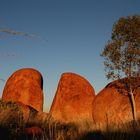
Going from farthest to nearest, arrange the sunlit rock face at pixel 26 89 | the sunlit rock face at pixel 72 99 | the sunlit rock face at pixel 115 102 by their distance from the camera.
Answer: the sunlit rock face at pixel 26 89
the sunlit rock face at pixel 72 99
the sunlit rock face at pixel 115 102

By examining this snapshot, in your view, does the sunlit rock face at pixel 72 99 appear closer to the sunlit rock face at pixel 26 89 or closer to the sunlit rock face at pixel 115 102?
the sunlit rock face at pixel 26 89

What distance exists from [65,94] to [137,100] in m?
10.4

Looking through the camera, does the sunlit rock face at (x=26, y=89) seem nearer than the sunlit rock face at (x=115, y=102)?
No

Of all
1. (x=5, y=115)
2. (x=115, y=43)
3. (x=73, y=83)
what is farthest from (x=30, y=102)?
(x=5, y=115)

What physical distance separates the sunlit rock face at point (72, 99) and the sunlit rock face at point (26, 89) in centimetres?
197

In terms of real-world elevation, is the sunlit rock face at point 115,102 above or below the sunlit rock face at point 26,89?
below

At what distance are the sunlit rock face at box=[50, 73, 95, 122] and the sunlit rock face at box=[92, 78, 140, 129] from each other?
2.47 m

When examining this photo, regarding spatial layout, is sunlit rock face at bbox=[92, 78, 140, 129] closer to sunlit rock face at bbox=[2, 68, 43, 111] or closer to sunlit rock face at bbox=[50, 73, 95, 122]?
sunlit rock face at bbox=[50, 73, 95, 122]

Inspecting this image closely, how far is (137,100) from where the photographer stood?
80.3 feet

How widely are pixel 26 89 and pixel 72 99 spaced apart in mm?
5575

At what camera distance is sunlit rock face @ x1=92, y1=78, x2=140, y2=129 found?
24.0 metres

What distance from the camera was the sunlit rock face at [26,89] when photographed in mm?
34500

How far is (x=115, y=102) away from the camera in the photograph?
25.0 m

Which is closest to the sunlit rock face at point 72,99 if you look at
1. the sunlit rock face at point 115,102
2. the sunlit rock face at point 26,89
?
the sunlit rock face at point 26,89
